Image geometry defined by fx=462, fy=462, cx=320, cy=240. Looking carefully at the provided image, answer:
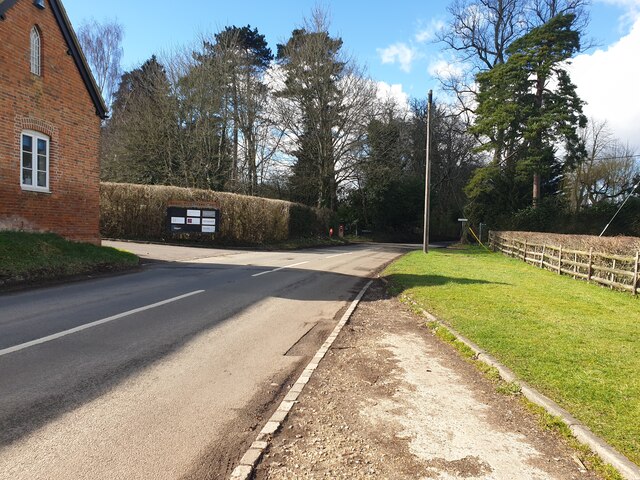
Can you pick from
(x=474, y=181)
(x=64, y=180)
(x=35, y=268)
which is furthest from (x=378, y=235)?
(x=35, y=268)

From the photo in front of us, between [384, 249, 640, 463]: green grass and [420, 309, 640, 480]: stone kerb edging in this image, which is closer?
[420, 309, 640, 480]: stone kerb edging

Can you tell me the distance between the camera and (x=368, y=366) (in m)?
5.75

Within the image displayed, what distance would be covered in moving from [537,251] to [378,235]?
1119 inches

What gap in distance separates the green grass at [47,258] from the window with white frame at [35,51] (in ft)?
17.6

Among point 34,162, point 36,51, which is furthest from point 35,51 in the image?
point 34,162

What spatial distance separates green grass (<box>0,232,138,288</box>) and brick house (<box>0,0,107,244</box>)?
109cm

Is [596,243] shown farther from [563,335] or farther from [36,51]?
[36,51]

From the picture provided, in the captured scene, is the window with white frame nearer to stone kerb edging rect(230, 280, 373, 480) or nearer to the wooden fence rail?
stone kerb edging rect(230, 280, 373, 480)

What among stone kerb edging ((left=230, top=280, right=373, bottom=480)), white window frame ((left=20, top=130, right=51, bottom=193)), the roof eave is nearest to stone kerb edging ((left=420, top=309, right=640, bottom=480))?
stone kerb edging ((left=230, top=280, right=373, bottom=480))

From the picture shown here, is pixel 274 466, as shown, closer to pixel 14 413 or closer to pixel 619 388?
pixel 14 413

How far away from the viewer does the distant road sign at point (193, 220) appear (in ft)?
89.0

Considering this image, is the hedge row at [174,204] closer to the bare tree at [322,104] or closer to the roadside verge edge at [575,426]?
the bare tree at [322,104]

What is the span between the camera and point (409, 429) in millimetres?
3941

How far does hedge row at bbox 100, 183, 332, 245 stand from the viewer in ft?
88.8
